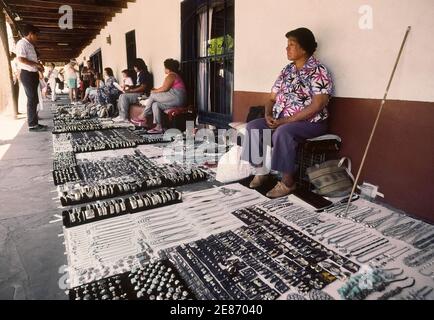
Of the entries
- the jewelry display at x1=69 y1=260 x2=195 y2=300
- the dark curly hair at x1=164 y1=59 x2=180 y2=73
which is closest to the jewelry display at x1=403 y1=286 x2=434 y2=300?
the jewelry display at x1=69 y1=260 x2=195 y2=300

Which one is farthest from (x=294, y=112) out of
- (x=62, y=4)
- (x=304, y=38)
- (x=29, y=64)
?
(x=62, y=4)

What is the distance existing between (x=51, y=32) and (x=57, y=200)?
14.7m

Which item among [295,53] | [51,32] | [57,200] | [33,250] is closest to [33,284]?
[33,250]

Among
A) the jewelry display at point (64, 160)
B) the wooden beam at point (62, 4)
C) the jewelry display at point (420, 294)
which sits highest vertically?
the wooden beam at point (62, 4)

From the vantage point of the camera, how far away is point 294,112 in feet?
10.5

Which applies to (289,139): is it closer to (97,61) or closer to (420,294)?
(420,294)

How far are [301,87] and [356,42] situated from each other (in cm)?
63

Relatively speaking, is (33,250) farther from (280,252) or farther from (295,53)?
(295,53)

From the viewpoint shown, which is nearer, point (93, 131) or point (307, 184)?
point (307, 184)

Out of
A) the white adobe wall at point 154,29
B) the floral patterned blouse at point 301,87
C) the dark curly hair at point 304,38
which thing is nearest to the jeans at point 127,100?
the white adobe wall at point 154,29

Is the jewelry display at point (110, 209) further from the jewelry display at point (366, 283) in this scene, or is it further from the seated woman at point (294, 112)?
the jewelry display at point (366, 283)

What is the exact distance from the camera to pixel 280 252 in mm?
2027

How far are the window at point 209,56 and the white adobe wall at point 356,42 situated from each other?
894 millimetres

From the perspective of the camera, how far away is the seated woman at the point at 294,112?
2910 millimetres
